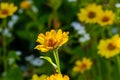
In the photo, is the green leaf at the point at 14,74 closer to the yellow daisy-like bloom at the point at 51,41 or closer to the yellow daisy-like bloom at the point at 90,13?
the yellow daisy-like bloom at the point at 90,13

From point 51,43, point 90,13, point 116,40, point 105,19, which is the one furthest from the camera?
point 90,13

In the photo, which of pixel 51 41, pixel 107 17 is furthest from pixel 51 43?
pixel 107 17

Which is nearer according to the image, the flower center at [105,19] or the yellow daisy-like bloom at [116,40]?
the yellow daisy-like bloom at [116,40]

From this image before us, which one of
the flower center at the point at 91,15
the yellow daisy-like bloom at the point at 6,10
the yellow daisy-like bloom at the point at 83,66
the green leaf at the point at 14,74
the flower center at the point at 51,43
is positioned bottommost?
the flower center at the point at 51,43

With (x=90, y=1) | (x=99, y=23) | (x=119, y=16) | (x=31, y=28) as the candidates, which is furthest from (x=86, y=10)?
(x=31, y=28)

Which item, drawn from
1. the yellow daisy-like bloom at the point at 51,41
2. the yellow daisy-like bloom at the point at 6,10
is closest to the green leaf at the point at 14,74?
the yellow daisy-like bloom at the point at 6,10

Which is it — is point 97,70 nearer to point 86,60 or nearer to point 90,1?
point 86,60

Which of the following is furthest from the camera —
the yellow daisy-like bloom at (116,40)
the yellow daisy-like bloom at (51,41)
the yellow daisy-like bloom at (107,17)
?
the yellow daisy-like bloom at (107,17)

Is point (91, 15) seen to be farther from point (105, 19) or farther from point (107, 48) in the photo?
point (107, 48)

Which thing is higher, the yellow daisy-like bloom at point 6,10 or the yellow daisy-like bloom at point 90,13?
the yellow daisy-like bloom at point 6,10
